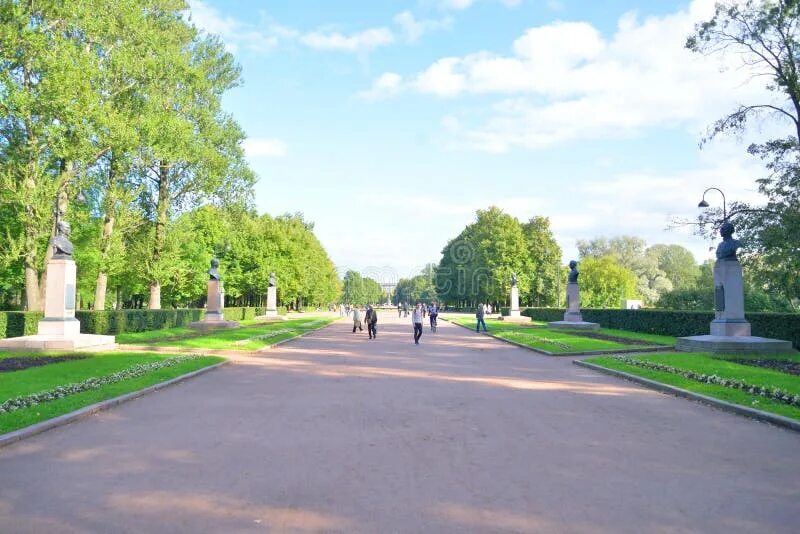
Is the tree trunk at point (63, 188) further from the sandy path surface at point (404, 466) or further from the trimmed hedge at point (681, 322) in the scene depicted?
the trimmed hedge at point (681, 322)

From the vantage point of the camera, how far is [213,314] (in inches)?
1494

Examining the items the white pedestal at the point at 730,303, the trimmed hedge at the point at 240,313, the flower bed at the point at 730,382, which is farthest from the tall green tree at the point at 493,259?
the flower bed at the point at 730,382

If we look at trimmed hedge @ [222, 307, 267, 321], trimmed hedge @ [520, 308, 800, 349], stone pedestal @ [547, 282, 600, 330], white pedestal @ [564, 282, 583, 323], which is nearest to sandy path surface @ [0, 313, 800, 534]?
trimmed hedge @ [520, 308, 800, 349]

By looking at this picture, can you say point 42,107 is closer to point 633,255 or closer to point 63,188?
point 63,188

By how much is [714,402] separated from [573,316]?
24716 millimetres

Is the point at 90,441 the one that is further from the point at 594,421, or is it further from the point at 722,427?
the point at 722,427

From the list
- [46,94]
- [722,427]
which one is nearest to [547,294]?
[46,94]

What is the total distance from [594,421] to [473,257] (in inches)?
2964

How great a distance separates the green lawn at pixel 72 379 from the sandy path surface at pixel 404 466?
634 mm

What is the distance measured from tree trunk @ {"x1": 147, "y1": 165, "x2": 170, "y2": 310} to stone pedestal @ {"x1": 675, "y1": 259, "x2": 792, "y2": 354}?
2980 cm

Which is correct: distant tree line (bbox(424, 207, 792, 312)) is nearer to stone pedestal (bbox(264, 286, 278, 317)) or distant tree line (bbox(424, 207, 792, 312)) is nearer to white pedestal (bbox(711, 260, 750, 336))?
stone pedestal (bbox(264, 286, 278, 317))

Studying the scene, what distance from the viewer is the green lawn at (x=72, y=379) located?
8.77 metres

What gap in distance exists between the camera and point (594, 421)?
29.3 ft

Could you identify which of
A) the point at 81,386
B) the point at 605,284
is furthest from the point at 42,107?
the point at 605,284
